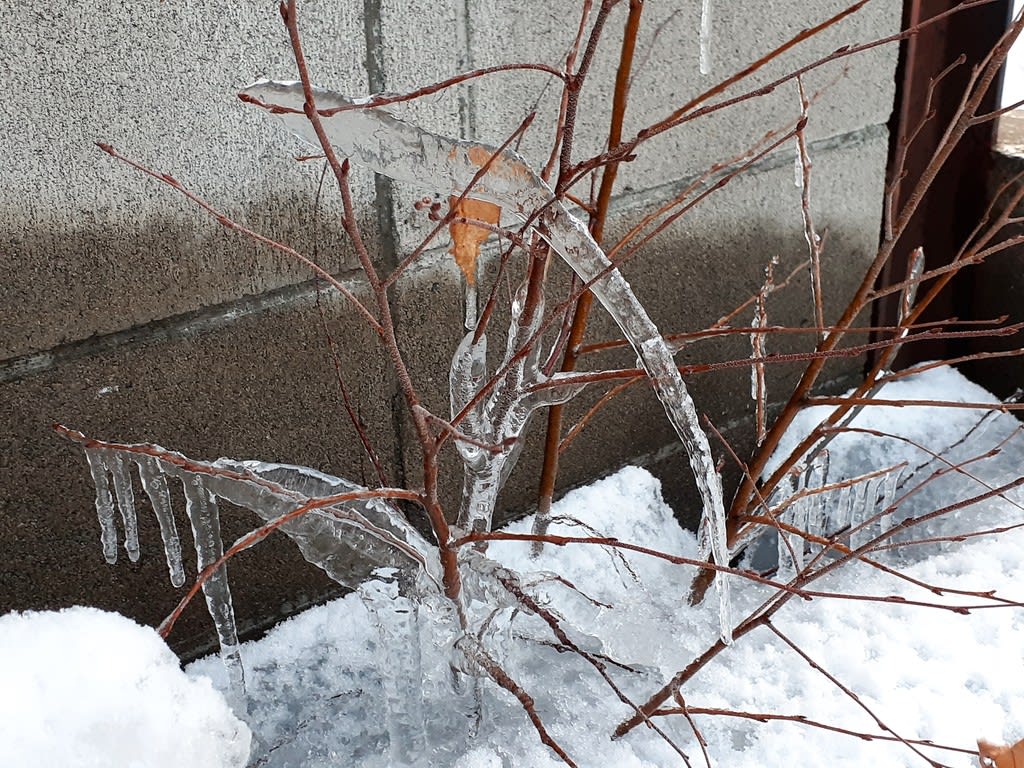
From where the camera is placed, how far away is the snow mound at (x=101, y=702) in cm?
146

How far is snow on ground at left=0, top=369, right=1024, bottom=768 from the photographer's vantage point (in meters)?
1.58

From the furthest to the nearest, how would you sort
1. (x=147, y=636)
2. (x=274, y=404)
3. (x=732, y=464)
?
(x=732, y=464)
(x=274, y=404)
(x=147, y=636)

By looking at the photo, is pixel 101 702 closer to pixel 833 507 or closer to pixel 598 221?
pixel 598 221

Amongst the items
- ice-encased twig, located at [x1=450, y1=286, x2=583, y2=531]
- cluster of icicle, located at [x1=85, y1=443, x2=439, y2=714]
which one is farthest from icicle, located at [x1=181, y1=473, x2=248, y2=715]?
ice-encased twig, located at [x1=450, y1=286, x2=583, y2=531]

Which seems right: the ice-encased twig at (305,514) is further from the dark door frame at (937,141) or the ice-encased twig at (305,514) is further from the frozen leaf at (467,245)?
the dark door frame at (937,141)

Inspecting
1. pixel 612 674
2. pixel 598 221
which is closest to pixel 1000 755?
pixel 612 674

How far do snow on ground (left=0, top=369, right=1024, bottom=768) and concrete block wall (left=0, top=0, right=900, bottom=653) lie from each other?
348mm

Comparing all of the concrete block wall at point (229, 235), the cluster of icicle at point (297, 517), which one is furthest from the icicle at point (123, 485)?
the concrete block wall at point (229, 235)

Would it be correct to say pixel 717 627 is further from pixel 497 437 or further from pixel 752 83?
pixel 752 83

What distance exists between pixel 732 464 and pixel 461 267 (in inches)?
57.4

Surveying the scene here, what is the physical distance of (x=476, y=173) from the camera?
1558 mm

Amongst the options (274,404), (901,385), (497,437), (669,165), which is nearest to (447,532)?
(497,437)

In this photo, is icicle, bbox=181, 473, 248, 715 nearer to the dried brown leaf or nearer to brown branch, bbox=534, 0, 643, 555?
brown branch, bbox=534, 0, 643, 555

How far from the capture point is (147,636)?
165cm
